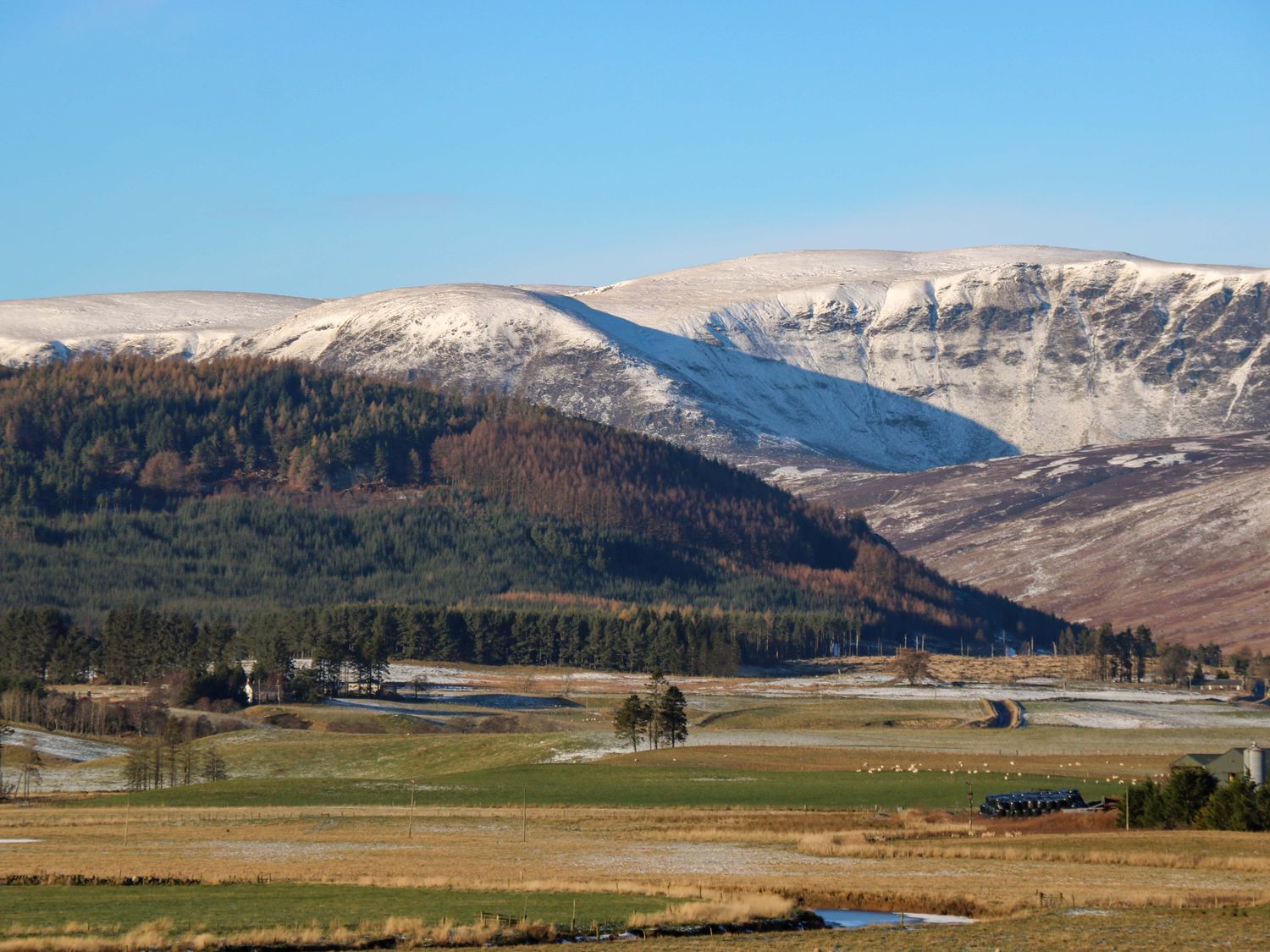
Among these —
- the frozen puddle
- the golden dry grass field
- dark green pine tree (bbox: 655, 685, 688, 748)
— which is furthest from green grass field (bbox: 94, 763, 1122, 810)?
the frozen puddle

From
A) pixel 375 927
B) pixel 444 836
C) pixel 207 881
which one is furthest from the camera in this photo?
pixel 444 836

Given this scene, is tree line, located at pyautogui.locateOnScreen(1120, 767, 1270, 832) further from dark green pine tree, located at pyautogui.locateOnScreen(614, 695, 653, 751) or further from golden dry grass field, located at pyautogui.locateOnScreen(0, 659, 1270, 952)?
dark green pine tree, located at pyautogui.locateOnScreen(614, 695, 653, 751)

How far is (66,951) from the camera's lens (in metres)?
48.6

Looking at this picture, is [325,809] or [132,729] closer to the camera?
[325,809]

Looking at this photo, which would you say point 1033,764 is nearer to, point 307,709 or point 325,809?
point 325,809

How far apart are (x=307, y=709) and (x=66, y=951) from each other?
136223mm

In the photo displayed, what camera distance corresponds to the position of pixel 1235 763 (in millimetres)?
98562

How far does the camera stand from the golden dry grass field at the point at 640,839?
5553 centimetres

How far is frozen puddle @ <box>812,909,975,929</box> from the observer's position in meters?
57.2

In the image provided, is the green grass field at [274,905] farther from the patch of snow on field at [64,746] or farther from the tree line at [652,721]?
the patch of snow on field at [64,746]

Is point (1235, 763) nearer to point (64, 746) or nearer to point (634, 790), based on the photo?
point (634, 790)

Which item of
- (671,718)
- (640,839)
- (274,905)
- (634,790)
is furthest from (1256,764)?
(671,718)

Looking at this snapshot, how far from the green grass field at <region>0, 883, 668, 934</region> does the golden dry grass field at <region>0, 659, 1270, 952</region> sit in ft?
0.80

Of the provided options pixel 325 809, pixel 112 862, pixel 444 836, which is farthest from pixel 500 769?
pixel 112 862
